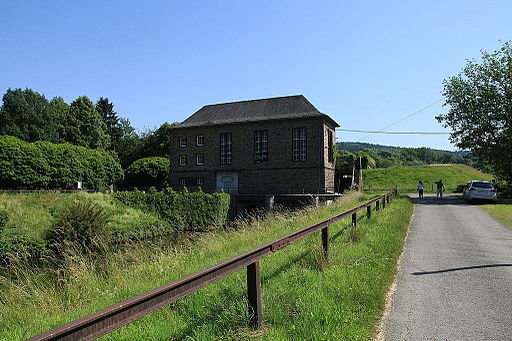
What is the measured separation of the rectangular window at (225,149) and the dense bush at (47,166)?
50.7ft

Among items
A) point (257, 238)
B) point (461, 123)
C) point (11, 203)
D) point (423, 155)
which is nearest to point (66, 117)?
point (11, 203)

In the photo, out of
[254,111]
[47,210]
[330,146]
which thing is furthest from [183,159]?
[47,210]

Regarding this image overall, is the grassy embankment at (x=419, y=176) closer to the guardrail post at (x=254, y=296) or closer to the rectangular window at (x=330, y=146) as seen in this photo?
the rectangular window at (x=330, y=146)

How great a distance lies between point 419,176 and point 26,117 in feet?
216

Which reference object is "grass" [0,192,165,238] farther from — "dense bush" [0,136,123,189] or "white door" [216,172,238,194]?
"white door" [216,172,238,194]

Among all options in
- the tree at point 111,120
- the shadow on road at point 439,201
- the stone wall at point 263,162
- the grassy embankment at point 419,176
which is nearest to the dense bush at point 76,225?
the shadow on road at point 439,201

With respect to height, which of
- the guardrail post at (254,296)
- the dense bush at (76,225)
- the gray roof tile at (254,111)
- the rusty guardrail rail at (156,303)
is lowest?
the dense bush at (76,225)

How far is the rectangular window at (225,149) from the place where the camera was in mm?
44812

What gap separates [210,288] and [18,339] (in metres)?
2.46

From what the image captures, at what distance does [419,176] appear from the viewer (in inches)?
2586

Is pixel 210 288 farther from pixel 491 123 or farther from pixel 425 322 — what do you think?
pixel 491 123

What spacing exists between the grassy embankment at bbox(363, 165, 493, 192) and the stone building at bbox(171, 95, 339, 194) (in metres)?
24.6

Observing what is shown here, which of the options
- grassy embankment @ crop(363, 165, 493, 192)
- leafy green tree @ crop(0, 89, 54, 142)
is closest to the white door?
grassy embankment @ crop(363, 165, 493, 192)

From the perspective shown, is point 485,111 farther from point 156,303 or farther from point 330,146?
point 156,303
